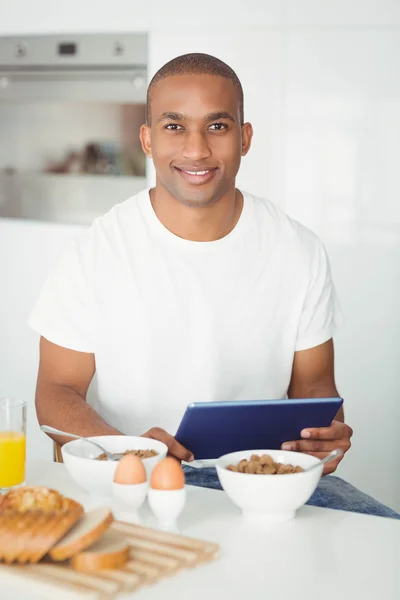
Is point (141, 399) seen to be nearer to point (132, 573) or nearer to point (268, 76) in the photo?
point (132, 573)

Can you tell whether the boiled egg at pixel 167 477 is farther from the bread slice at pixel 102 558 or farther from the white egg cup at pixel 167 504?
the bread slice at pixel 102 558

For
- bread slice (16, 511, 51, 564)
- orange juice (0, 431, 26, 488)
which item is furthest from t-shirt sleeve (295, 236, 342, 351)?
bread slice (16, 511, 51, 564)

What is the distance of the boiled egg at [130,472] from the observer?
123cm

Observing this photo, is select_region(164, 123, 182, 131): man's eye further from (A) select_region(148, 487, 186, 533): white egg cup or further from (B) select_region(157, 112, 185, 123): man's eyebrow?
(A) select_region(148, 487, 186, 533): white egg cup

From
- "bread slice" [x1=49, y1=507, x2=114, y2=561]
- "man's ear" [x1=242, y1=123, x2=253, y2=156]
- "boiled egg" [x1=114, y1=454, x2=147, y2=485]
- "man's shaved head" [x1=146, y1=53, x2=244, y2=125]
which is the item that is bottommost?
"bread slice" [x1=49, y1=507, x2=114, y2=561]

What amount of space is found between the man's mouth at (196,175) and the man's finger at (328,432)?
1.93ft

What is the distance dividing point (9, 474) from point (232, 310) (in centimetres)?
70

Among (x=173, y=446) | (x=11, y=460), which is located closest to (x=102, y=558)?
(x=11, y=460)

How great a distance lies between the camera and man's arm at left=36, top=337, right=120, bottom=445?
1809mm

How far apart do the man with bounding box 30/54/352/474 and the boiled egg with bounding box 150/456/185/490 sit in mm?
647

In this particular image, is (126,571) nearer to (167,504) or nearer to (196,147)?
(167,504)

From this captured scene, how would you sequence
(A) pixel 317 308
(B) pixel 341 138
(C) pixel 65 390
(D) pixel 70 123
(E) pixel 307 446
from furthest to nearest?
(D) pixel 70 123 < (B) pixel 341 138 < (A) pixel 317 308 < (C) pixel 65 390 < (E) pixel 307 446

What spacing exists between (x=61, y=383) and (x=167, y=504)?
740 mm

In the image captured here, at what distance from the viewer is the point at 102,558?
39.8 inches
